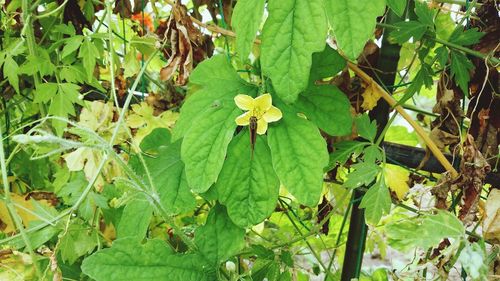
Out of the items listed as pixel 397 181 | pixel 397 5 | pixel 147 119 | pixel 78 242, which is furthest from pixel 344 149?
pixel 78 242

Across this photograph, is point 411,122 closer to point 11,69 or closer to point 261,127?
point 261,127

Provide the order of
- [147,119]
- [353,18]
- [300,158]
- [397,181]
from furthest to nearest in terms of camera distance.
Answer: [147,119], [397,181], [300,158], [353,18]

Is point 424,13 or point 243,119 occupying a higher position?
point 424,13

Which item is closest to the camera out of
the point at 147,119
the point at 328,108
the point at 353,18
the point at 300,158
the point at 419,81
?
the point at 353,18

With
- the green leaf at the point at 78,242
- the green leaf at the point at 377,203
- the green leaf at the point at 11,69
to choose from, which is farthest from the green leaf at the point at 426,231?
the green leaf at the point at 11,69

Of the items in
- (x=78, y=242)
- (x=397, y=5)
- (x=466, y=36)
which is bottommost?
(x=78, y=242)

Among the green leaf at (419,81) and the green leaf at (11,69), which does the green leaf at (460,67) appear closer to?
the green leaf at (419,81)

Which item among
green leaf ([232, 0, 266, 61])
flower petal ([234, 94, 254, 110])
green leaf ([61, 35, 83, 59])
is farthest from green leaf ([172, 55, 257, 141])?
green leaf ([61, 35, 83, 59])

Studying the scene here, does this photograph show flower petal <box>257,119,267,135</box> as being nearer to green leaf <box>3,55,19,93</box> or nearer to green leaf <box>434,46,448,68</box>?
green leaf <box>434,46,448,68</box>
